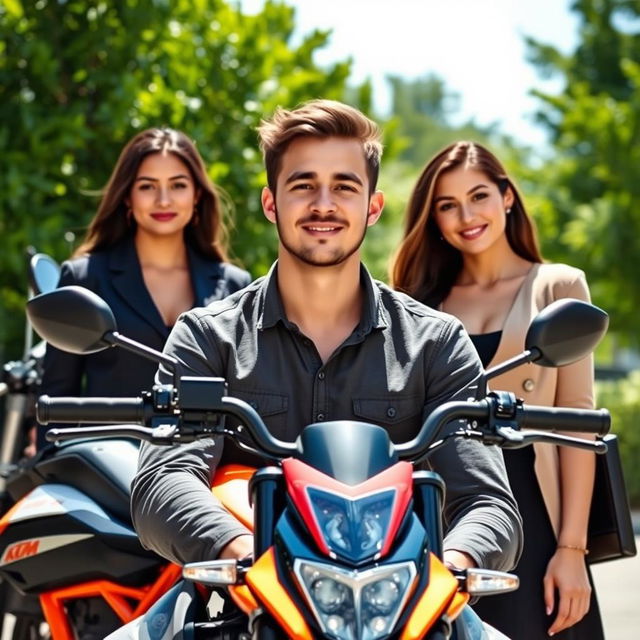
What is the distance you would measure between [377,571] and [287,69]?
7.51m

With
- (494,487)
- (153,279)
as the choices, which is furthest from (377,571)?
(153,279)

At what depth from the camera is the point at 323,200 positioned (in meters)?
2.90

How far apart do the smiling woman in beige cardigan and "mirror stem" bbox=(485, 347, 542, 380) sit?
4.72 ft

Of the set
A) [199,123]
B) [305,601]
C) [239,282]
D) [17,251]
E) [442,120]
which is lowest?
[305,601]

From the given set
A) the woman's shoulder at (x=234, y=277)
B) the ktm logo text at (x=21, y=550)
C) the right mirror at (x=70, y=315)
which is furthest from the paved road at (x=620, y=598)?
the right mirror at (x=70, y=315)

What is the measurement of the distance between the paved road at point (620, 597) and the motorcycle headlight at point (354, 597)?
5.50 m

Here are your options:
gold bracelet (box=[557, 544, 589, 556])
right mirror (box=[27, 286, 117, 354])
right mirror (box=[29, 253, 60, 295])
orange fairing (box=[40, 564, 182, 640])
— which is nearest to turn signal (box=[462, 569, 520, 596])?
right mirror (box=[27, 286, 117, 354])

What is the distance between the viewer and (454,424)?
258cm

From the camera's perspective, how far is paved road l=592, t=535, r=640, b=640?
750cm

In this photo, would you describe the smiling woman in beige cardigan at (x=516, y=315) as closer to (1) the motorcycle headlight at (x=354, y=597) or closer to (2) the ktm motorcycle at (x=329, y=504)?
(2) the ktm motorcycle at (x=329, y=504)

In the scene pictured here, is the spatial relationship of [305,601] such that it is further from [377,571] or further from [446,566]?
[446,566]

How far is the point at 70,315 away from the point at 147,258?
262 cm

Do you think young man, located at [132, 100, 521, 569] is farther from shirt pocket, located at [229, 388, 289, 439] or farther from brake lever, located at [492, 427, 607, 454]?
brake lever, located at [492, 427, 607, 454]

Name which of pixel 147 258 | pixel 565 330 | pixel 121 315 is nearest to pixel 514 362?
pixel 565 330
